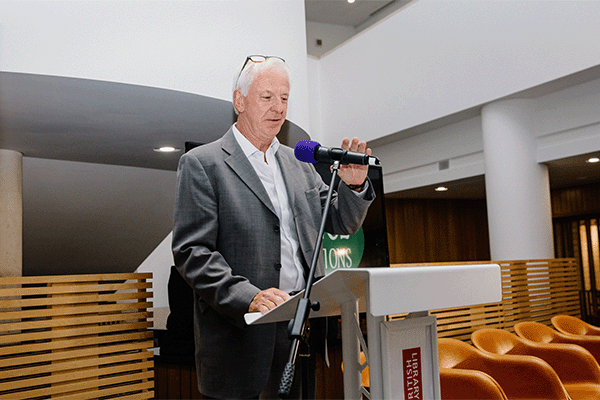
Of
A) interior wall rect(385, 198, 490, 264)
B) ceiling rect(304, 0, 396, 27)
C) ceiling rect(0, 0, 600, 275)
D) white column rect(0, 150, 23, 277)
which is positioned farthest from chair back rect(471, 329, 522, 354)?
ceiling rect(304, 0, 396, 27)

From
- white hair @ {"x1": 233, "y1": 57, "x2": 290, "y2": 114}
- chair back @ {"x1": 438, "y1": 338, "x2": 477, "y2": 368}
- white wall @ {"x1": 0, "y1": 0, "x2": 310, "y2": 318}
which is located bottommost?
chair back @ {"x1": 438, "y1": 338, "x2": 477, "y2": 368}

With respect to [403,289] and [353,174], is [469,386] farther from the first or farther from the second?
[403,289]

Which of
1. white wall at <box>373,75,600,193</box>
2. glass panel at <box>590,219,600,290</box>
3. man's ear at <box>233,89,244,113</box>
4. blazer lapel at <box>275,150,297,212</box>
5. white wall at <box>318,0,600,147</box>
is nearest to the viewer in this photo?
blazer lapel at <box>275,150,297,212</box>

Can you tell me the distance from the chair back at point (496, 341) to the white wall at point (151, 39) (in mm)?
2370

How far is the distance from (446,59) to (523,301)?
300 centimetres

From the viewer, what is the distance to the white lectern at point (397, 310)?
1.14m

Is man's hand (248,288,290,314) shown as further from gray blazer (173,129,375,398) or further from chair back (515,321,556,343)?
chair back (515,321,556,343)

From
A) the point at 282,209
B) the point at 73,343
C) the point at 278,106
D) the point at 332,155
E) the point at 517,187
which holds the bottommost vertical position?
the point at 73,343

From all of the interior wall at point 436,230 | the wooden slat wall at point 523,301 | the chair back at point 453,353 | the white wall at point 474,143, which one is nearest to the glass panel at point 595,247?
the interior wall at point 436,230

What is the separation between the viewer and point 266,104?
1857mm

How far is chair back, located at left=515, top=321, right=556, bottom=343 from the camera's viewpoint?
397 cm

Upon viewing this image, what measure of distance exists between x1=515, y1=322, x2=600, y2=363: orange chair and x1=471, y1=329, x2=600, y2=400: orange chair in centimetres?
44

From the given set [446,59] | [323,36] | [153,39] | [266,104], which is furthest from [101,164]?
[323,36]

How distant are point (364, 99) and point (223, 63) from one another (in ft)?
14.1
